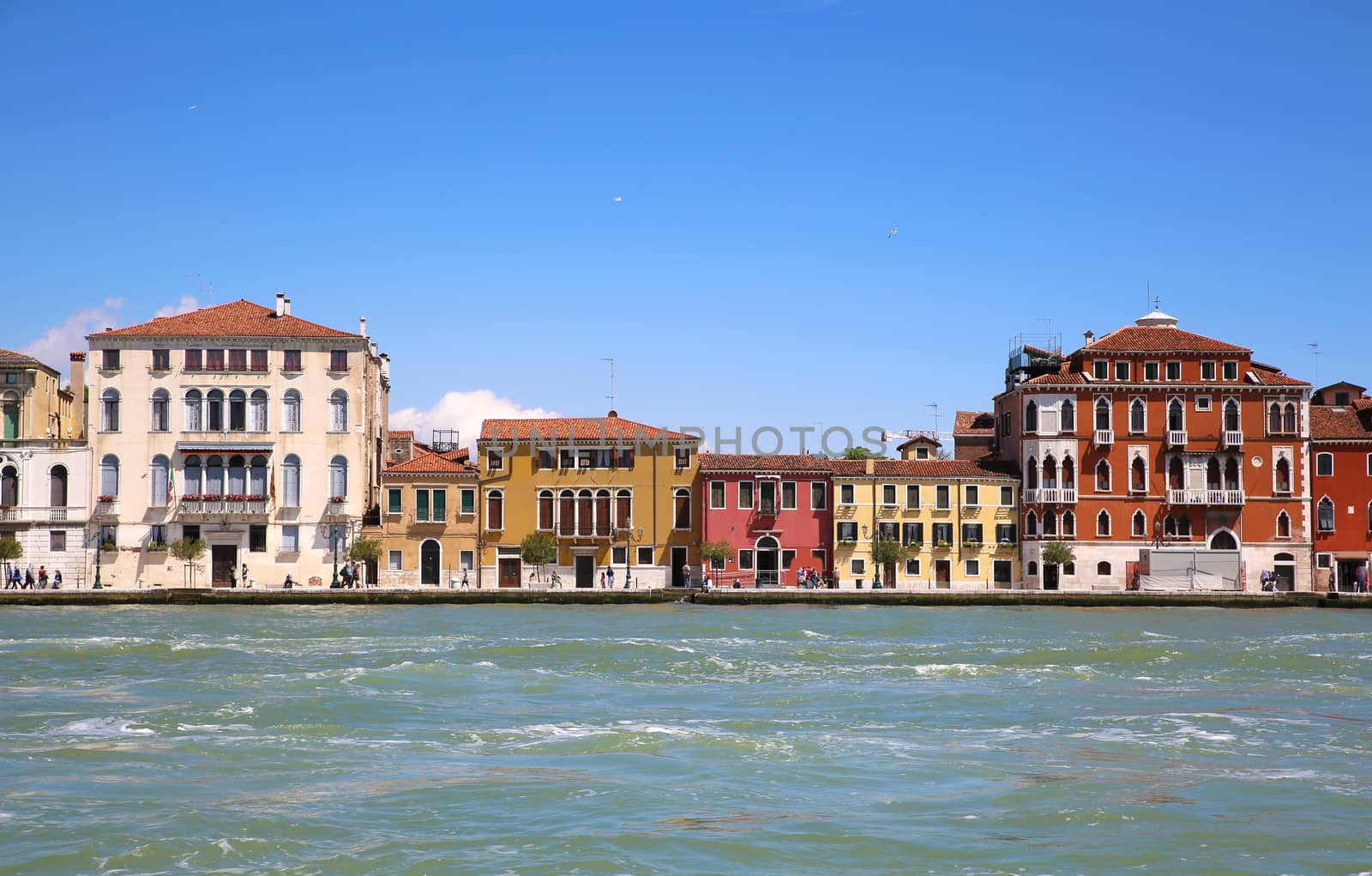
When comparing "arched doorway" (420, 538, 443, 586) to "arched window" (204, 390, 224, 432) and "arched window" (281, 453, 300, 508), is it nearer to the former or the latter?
"arched window" (281, 453, 300, 508)

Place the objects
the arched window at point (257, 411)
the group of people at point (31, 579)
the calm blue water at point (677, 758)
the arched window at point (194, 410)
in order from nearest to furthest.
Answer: the calm blue water at point (677, 758) → the group of people at point (31, 579) → the arched window at point (194, 410) → the arched window at point (257, 411)

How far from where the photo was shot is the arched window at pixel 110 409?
49.9m

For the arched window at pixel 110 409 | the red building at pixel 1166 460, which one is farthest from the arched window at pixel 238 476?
the red building at pixel 1166 460

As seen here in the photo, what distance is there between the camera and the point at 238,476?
50.0 m

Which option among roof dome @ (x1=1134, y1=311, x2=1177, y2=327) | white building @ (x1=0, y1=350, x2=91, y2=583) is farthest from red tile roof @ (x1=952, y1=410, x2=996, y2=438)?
white building @ (x1=0, y1=350, x2=91, y2=583)

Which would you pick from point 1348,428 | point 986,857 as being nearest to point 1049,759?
point 986,857

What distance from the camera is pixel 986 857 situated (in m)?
12.5

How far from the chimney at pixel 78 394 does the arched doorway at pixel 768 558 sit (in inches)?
925

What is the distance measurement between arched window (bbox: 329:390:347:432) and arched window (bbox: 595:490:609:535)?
8857 mm

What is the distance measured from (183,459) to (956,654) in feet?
99.8

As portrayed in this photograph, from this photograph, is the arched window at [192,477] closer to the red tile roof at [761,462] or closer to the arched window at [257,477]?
the arched window at [257,477]

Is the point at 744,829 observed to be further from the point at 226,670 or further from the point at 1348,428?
the point at 1348,428

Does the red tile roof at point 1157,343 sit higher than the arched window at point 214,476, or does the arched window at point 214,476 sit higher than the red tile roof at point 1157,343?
the red tile roof at point 1157,343

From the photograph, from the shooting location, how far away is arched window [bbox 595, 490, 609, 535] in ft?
169
